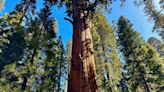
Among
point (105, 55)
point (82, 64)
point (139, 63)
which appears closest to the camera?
point (82, 64)

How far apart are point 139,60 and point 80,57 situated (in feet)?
83.5

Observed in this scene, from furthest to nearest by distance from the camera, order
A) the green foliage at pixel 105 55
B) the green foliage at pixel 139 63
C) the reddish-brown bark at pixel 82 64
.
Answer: the green foliage at pixel 105 55 < the green foliage at pixel 139 63 < the reddish-brown bark at pixel 82 64

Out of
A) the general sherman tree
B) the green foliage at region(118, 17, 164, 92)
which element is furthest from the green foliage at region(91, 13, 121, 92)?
the general sherman tree

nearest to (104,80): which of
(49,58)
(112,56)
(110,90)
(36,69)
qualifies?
(110,90)

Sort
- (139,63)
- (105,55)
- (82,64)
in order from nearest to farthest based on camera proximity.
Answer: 1. (82,64)
2. (139,63)
3. (105,55)

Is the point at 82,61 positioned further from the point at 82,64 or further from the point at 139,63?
the point at 139,63

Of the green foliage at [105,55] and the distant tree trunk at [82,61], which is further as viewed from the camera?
the green foliage at [105,55]

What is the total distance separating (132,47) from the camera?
3023cm

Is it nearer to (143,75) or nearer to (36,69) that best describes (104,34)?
(143,75)

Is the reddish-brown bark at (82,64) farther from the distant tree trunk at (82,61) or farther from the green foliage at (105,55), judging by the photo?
the green foliage at (105,55)

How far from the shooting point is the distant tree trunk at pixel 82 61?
4.92m

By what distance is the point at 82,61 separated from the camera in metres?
5.22

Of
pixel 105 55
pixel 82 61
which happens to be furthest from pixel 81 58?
pixel 105 55

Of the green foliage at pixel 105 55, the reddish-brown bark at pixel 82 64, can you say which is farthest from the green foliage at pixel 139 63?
the reddish-brown bark at pixel 82 64
